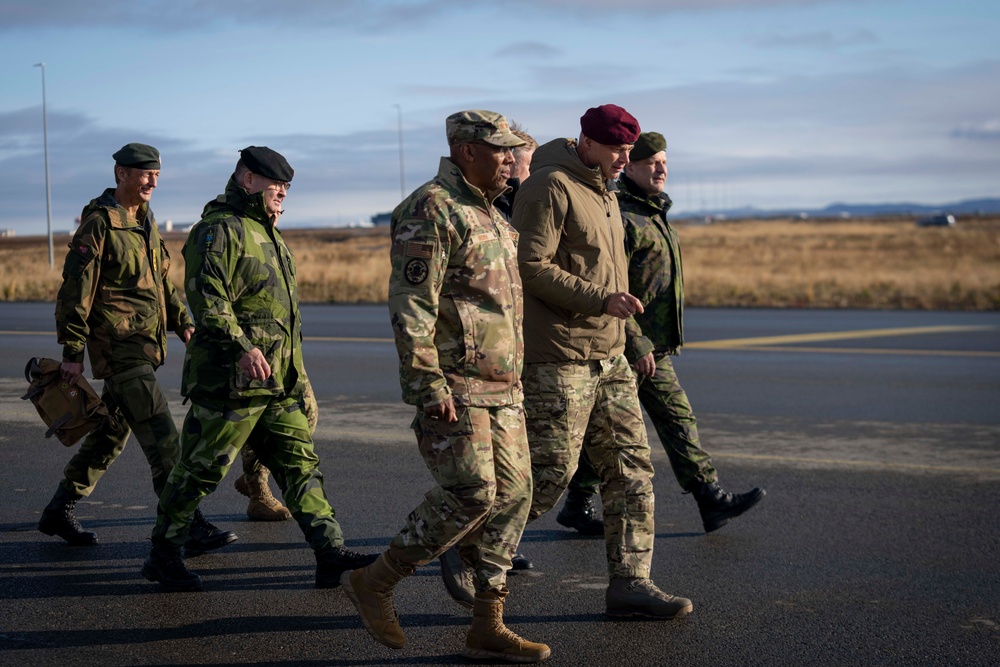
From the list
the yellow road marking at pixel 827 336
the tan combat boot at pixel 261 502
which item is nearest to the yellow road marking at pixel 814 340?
the yellow road marking at pixel 827 336

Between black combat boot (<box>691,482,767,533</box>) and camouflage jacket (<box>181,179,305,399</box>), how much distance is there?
2.11m

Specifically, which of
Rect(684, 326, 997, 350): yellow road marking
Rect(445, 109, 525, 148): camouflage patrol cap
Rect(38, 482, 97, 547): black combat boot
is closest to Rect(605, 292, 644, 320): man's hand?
Rect(445, 109, 525, 148): camouflage patrol cap

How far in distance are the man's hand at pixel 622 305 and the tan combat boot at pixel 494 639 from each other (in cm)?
111

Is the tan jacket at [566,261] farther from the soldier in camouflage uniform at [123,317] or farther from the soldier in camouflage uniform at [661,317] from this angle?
the soldier in camouflage uniform at [123,317]

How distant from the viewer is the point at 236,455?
5.02m

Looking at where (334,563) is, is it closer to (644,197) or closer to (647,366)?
(647,366)

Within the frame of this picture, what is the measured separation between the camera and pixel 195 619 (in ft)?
15.2

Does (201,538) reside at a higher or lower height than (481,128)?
lower

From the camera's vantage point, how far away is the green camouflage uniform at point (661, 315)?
5789 mm

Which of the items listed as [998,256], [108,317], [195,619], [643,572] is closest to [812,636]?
[643,572]

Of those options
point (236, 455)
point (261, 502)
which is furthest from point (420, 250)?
point (261, 502)

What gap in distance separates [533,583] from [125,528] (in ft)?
7.36

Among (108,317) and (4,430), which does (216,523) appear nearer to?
(108,317)

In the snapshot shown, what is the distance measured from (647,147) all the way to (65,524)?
332 cm
